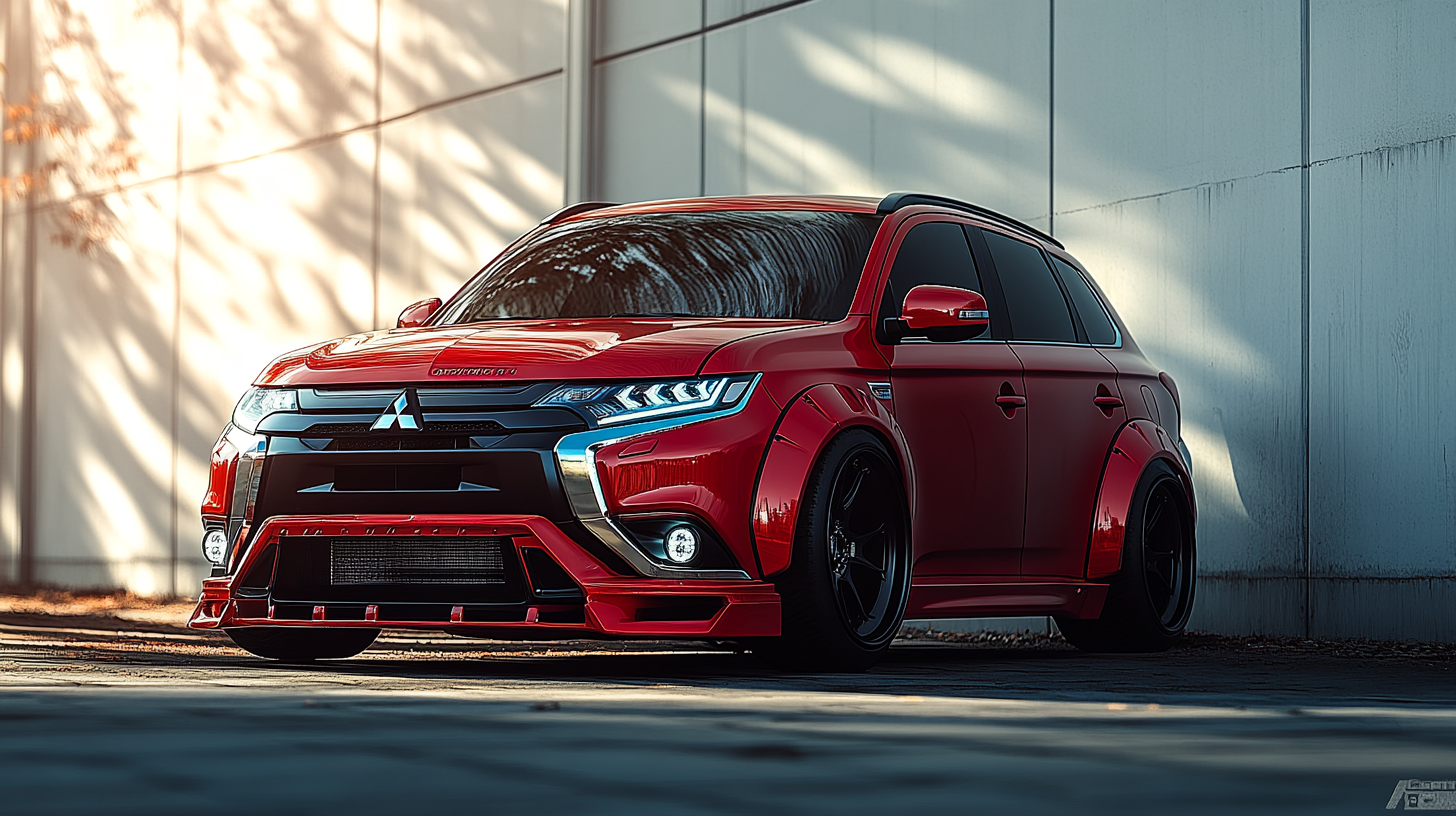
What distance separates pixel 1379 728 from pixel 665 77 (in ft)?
34.9

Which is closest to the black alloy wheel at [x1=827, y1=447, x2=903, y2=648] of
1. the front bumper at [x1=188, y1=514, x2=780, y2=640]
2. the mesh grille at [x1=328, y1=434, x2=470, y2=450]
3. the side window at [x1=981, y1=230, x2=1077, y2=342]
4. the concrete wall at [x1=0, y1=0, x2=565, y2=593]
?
the front bumper at [x1=188, y1=514, x2=780, y2=640]

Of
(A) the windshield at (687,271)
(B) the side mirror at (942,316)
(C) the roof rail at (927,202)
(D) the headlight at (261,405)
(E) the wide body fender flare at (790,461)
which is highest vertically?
(C) the roof rail at (927,202)

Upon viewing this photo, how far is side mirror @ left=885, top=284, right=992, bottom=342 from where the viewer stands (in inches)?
278

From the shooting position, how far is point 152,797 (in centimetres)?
311

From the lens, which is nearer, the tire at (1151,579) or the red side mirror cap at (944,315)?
the red side mirror cap at (944,315)

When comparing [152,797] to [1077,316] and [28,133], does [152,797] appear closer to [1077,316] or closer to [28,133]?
[1077,316]

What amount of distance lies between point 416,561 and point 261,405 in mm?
843

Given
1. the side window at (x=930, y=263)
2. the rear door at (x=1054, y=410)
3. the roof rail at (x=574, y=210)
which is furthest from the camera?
the roof rail at (x=574, y=210)

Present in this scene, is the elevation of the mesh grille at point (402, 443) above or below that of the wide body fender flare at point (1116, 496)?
above

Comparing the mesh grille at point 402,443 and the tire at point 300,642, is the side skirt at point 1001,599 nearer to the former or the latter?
the mesh grille at point 402,443

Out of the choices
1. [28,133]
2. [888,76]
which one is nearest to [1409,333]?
[888,76]

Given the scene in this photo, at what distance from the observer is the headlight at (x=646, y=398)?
20.5 ft

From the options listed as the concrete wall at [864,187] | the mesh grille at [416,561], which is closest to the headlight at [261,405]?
the mesh grille at [416,561]

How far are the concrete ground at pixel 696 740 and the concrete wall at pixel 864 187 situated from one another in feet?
9.71
